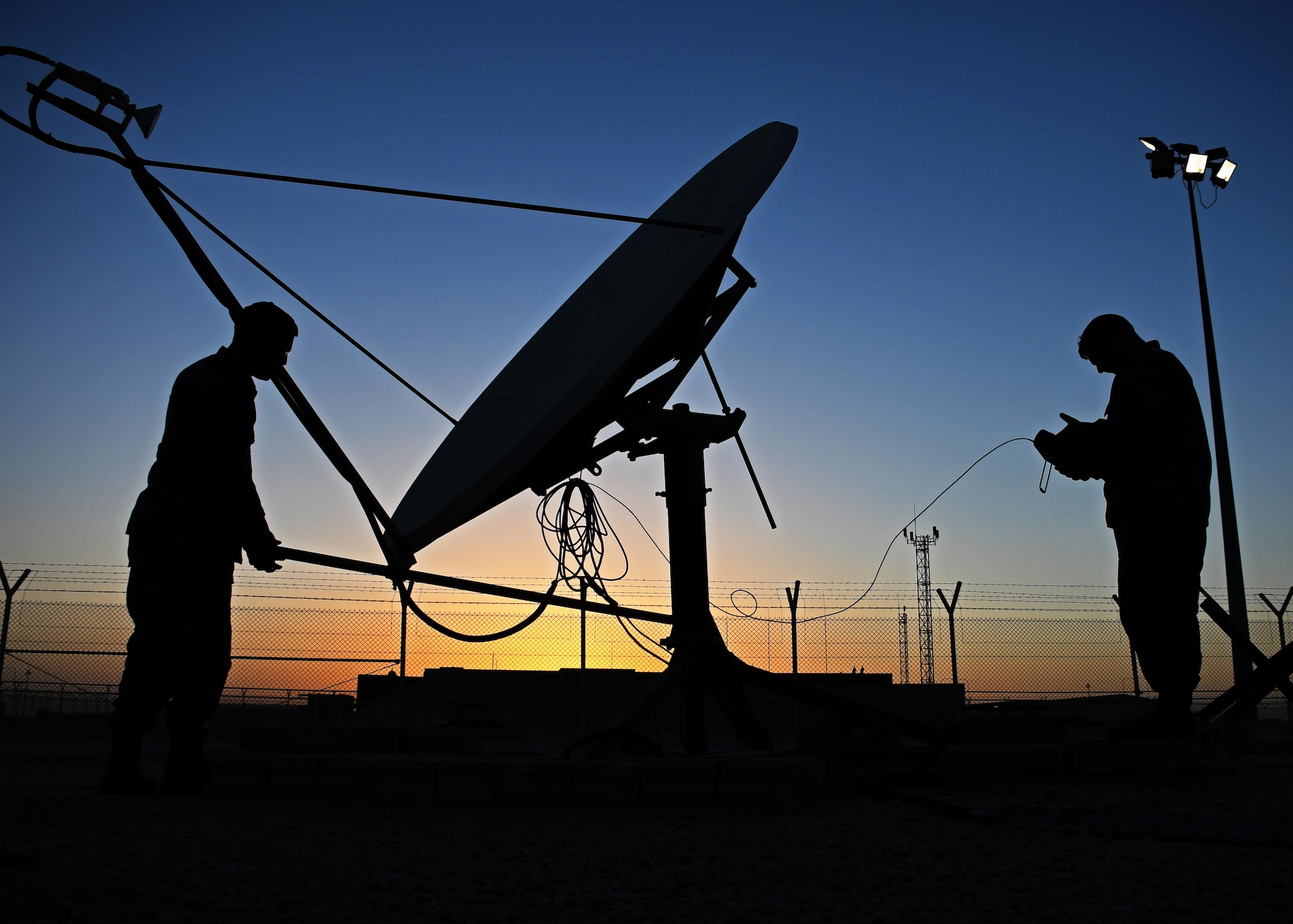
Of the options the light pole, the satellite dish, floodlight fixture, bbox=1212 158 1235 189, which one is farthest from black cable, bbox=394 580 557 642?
floodlight fixture, bbox=1212 158 1235 189

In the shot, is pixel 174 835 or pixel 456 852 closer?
pixel 456 852

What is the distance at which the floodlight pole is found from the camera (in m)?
13.4

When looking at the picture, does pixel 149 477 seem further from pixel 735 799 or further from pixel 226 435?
pixel 735 799

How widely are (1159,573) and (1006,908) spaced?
352 centimetres

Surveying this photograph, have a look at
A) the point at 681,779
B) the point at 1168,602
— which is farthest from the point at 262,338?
the point at 1168,602

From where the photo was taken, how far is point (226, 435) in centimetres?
451

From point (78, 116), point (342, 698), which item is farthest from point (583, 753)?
point (342, 698)

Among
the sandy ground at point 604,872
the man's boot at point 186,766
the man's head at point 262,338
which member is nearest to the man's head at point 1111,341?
the sandy ground at point 604,872

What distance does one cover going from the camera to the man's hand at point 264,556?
179 inches

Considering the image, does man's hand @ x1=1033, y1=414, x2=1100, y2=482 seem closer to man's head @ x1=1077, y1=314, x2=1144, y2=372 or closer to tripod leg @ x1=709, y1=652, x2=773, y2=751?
man's head @ x1=1077, y1=314, x2=1144, y2=372

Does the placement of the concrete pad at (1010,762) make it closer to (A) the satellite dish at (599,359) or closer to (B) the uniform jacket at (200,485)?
(A) the satellite dish at (599,359)

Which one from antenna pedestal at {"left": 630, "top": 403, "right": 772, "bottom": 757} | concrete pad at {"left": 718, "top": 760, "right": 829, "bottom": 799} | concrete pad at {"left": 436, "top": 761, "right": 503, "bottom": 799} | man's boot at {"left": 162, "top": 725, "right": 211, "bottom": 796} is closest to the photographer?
concrete pad at {"left": 718, "top": 760, "right": 829, "bottom": 799}

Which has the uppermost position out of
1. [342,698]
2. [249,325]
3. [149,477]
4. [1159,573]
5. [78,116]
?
[78,116]

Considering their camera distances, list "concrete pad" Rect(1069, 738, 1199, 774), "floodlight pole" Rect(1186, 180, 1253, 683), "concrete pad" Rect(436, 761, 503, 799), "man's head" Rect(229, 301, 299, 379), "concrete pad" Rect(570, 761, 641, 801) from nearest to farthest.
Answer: "concrete pad" Rect(570, 761, 641, 801) → "concrete pad" Rect(436, 761, 503, 799) → "man's head" Rect(229, 301, 299, 379) → "concrete pad" Rect(1069, 738, 1199, 774) → "floodlight pole" Rect(1186, 180, 1253, 683)
